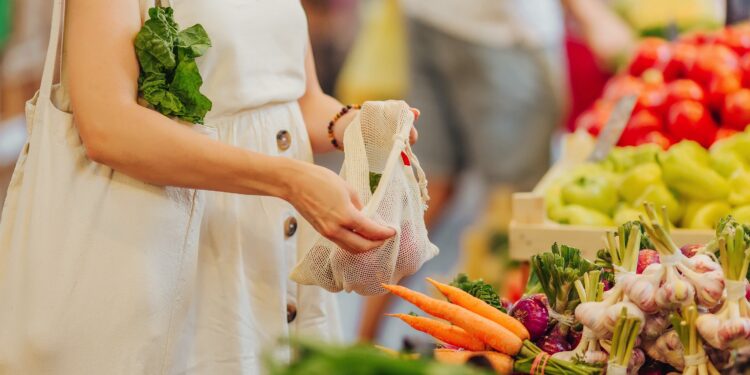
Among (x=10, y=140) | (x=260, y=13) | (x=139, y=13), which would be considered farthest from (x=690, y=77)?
(x=10, y=140)

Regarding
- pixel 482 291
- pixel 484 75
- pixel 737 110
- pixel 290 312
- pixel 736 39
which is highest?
pixel 736 39

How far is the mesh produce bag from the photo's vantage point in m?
1.62

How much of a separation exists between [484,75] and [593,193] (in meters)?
1.99

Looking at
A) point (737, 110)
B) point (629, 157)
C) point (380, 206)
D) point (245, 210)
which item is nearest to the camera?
point (380, 206)

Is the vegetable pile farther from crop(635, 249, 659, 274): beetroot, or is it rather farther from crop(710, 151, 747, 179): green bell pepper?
crop(710, 151, 747, 179): green bell pepper

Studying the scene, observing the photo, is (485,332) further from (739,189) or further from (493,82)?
(493,82)

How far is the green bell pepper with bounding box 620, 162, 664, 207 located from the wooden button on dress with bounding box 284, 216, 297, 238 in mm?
848

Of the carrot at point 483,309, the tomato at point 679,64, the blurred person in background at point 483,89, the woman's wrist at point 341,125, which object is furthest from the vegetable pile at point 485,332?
the blurred person in background at point 483,89

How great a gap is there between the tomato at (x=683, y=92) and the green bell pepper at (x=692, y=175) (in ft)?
1.70

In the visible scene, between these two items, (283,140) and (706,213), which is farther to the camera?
(706,213)

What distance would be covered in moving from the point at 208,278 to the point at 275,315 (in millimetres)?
154

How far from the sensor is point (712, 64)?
9.38 feet

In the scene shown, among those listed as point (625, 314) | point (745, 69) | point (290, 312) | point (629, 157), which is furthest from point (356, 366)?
point (745, 69)

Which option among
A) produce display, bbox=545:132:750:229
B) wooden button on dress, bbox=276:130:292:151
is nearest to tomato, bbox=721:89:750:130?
produce display, bbox=545:132:750:229
